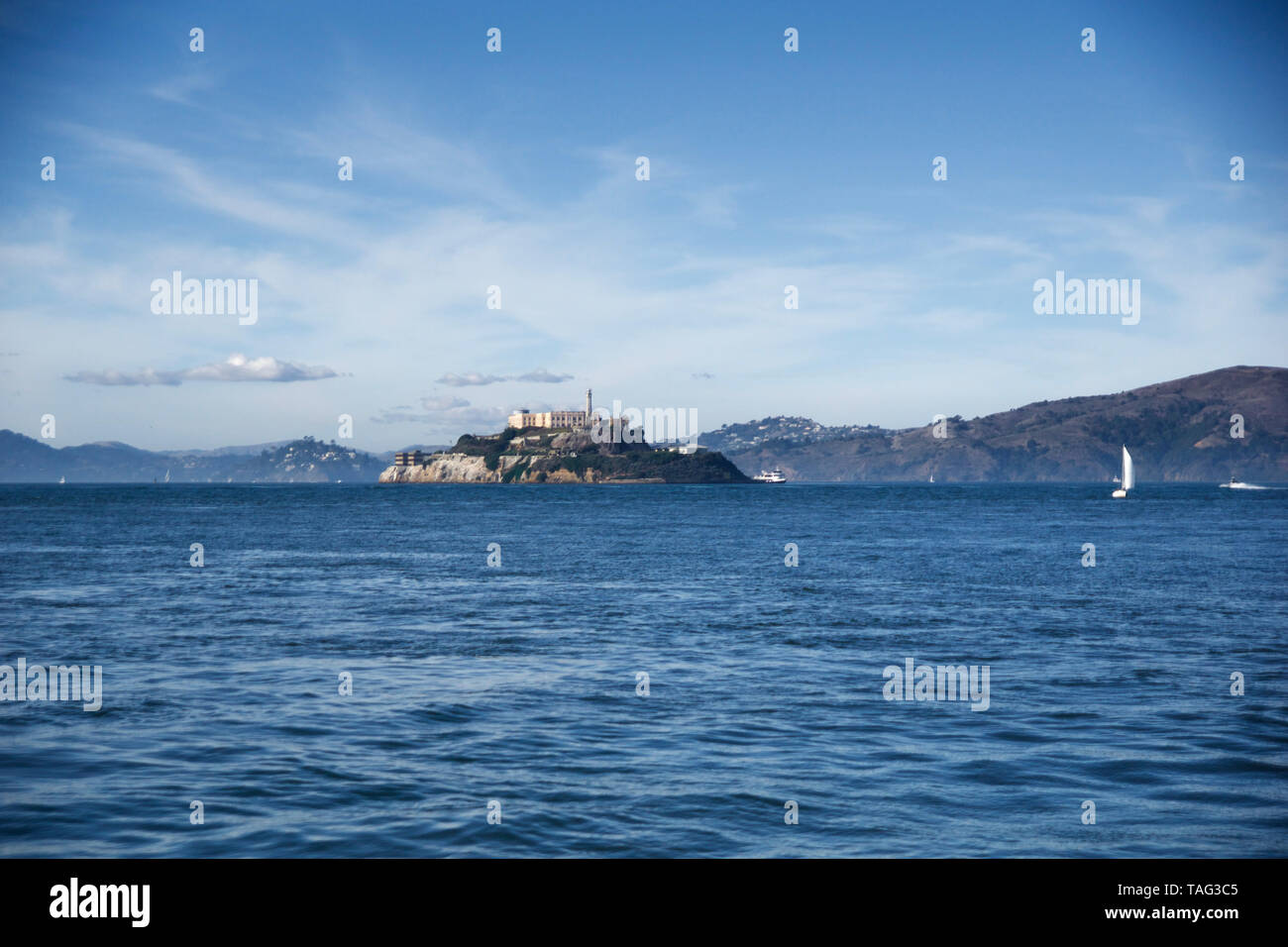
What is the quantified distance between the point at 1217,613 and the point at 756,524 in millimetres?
68955

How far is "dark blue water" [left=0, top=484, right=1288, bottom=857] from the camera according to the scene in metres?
12.1

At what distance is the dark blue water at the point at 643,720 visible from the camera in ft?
39.5

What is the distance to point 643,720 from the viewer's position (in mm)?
17562

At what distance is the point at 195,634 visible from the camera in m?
27.1

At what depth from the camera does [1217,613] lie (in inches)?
1249

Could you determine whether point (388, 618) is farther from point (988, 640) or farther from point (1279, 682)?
point (1279, 682)
